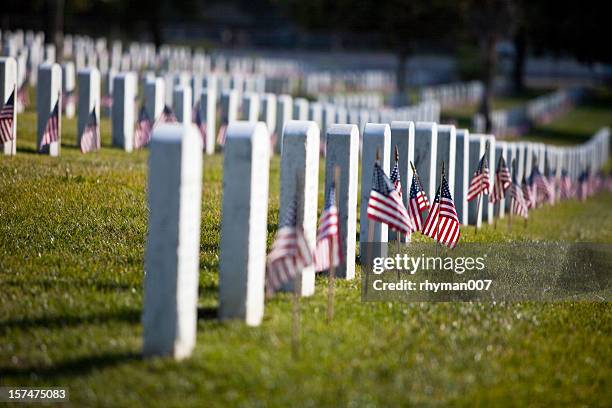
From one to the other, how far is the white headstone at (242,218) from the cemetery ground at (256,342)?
188 millimetres

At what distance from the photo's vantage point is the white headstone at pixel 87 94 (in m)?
13.6

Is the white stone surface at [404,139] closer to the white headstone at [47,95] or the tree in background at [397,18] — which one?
the white headstone at [47,95]

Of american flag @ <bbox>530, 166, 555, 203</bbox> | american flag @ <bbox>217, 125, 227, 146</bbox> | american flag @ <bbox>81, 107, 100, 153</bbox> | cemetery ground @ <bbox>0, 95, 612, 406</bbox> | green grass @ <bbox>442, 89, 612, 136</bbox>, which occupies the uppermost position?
american flag @ <bbox>81, 107, 100, 153</bbox>

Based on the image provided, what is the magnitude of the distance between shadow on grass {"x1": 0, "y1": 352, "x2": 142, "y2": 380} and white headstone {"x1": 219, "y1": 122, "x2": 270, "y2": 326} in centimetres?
78

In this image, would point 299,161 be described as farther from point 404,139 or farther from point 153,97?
point 153,97

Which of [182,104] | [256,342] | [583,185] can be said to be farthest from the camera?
[583,185]

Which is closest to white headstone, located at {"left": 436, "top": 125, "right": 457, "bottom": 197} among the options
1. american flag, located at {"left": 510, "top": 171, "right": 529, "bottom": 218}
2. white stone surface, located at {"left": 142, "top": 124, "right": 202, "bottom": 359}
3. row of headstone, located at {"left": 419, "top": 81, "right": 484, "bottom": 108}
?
american flag, located at {"left": 510, "top": 171, "right": 529, "bottom": 218}

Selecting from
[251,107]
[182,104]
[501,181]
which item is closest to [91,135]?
[182,104]

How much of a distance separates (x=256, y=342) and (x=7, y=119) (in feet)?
22.0

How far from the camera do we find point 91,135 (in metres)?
13.8

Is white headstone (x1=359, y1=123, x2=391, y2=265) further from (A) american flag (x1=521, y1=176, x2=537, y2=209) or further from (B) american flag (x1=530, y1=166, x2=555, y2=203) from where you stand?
(B) american flag (x1=530, y1=166, x2=555, y2=203)

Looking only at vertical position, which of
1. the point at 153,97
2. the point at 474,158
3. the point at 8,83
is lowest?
the point at 474,158

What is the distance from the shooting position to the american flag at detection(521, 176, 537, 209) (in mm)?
14859

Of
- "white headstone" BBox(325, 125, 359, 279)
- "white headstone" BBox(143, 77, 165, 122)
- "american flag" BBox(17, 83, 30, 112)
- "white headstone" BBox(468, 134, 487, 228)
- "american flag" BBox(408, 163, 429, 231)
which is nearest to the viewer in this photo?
"white headstone" BBox(325, 125, 359, 279)
